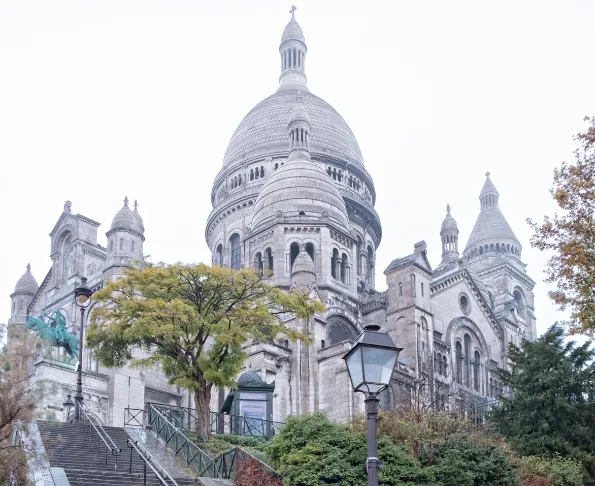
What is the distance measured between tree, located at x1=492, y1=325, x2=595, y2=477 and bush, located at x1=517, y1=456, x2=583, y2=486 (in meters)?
2.02

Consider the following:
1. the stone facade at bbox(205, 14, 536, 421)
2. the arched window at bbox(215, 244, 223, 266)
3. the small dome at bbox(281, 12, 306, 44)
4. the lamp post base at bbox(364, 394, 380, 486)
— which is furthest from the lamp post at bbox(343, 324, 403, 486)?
the small dome at bbox(281, 12, 306, 44)

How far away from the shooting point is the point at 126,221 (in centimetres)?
5747

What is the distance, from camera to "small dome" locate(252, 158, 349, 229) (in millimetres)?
62219

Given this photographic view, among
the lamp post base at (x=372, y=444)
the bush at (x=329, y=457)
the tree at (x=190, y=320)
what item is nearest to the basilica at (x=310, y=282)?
the tree at (x=190, y=320)

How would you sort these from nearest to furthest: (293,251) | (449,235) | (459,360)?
(293,251), (459,360), (449,235)

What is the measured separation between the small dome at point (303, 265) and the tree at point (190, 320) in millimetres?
16752

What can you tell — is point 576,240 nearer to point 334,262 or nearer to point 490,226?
point 334,262

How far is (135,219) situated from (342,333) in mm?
13828

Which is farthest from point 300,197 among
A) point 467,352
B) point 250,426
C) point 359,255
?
point 250,426

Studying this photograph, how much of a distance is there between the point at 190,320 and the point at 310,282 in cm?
2033

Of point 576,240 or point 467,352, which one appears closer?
point 576,240

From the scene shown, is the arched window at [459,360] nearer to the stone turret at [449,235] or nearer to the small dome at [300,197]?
the small dome at [300,197]

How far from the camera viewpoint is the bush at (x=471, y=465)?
24656mm

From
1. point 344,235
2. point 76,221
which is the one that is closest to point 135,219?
point 76,221
